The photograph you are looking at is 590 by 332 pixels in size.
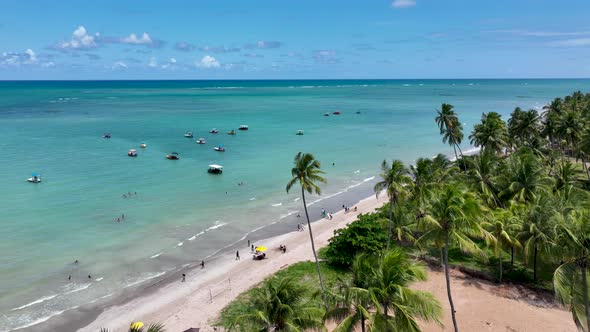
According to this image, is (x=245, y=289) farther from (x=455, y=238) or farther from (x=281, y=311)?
→ (x=455, y=238)

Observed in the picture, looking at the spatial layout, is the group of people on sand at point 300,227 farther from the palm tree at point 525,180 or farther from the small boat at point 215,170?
the small boat at point 215,170

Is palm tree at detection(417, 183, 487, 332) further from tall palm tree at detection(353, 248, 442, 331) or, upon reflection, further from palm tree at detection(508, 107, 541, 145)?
palm tree at detection(508, 107, 541, 145)

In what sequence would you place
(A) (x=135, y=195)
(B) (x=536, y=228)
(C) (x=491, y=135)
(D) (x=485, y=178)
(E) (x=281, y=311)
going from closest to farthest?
(E) (x=281, y=311) → (B) (x=536, y=228) → (D) (x=485, y=178) → (C) (x=491, y=135) → (A) (x=135, y=195)

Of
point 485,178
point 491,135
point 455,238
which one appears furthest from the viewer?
point 491,135

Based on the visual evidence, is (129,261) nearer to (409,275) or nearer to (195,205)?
(195,205)

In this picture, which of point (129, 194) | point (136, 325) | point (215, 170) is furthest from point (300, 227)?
point (215, 170)

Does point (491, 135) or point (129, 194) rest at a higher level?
point (491, 135)

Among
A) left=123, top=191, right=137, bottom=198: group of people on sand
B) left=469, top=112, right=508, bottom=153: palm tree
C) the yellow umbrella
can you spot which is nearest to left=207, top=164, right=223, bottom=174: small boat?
left=123, top=191, right=137, bottom=198: group of people on sand

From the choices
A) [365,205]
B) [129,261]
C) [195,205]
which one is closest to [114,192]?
[195,205]

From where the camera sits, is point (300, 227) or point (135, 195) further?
point (135, 195)
